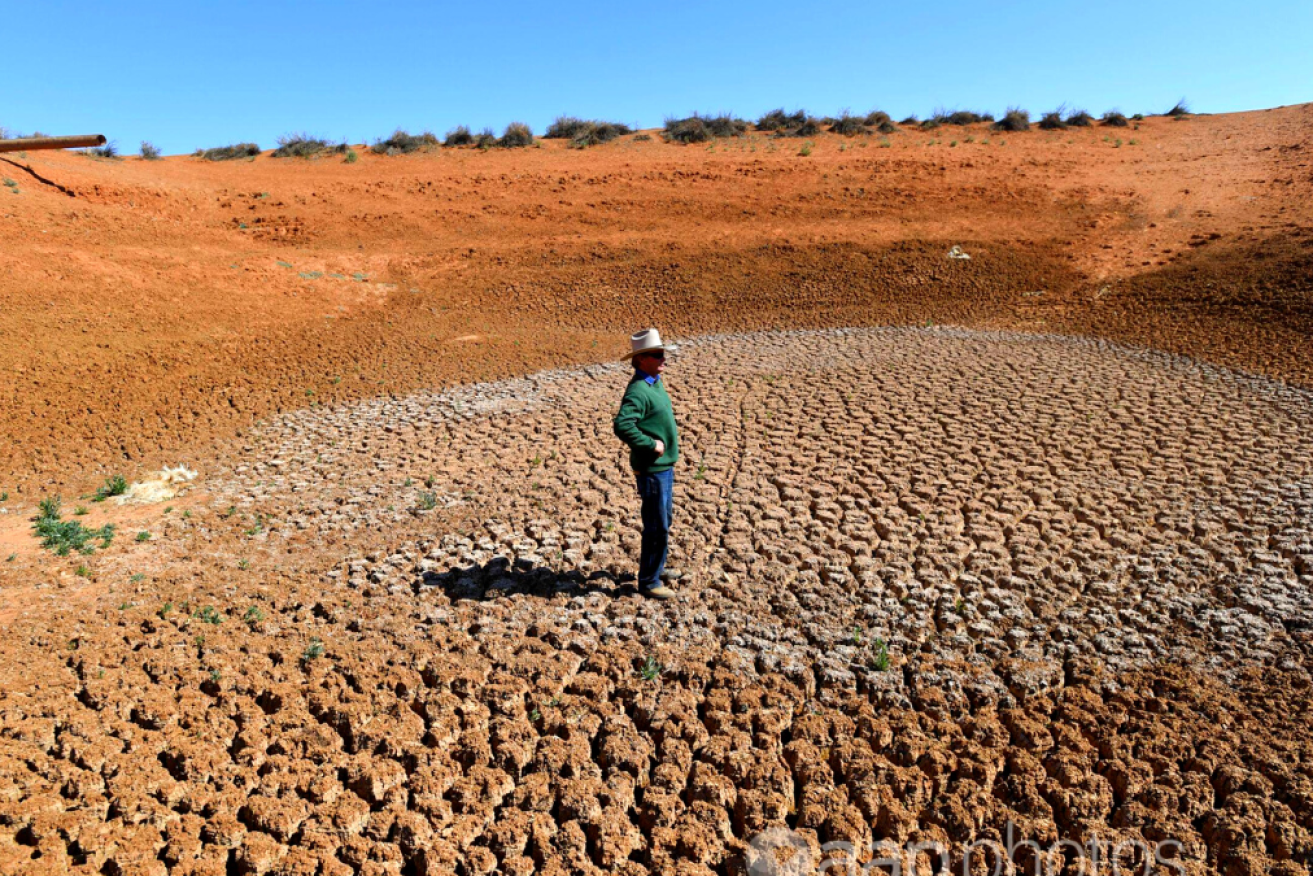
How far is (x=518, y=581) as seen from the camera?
17.6ft

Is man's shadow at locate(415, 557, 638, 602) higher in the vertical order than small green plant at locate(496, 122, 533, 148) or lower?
lower

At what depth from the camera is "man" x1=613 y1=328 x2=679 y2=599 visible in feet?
14.7

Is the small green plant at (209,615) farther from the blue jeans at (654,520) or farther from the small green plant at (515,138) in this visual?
the small green plant at (515,138)

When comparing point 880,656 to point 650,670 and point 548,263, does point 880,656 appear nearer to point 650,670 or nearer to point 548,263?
point 650,670

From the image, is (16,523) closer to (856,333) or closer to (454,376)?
(454,376)

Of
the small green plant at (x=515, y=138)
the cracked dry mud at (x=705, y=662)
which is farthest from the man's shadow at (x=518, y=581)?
the small green plant at (x=515, y=138)

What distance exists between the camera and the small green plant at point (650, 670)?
4.23 meters

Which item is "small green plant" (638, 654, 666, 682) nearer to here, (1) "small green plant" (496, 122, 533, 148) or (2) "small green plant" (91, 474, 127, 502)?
(2) "small green plant" (91, 474, 127, 502)

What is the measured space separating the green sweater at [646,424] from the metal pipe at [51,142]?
145 inches

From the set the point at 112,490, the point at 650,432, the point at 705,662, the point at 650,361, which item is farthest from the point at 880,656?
the point at 112,490

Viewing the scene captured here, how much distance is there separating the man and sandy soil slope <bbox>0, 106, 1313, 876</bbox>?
0.71 meters

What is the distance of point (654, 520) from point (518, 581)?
1.25 meters

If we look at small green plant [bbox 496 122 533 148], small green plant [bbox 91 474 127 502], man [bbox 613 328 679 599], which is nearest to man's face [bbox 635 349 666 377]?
man [bbox 613 328 679 599]

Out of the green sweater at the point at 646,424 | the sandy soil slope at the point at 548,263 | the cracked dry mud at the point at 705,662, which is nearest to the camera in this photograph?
the cracked dry mud at the point at 705,662
